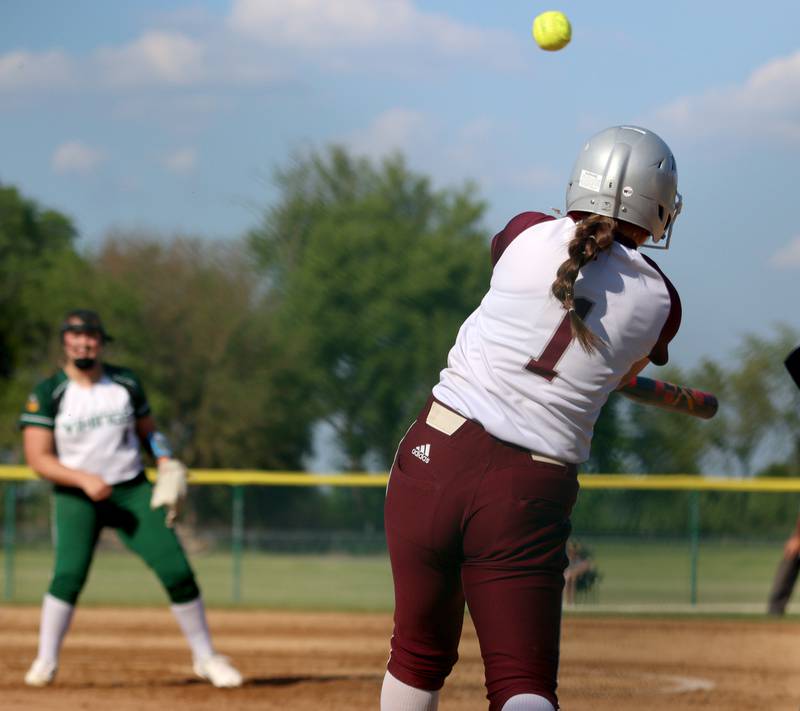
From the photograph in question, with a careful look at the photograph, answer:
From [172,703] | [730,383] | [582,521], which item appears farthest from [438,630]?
[730,383]

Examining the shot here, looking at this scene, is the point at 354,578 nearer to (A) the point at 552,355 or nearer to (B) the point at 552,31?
(B) the point at 552,31

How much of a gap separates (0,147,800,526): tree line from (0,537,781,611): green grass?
48.4ft

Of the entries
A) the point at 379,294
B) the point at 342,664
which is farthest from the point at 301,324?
the point at 342,664

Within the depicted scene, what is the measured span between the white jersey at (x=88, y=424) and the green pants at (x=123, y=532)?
0.39 feet

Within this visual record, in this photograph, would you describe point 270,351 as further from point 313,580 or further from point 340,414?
point 313,580

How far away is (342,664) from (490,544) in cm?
511

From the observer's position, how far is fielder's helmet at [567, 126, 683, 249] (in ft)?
9.97

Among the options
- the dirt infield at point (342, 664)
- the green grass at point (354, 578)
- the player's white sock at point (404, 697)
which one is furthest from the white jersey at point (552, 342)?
the green grass at point (354, 578)

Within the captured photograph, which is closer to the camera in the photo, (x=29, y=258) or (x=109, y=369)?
(x=109, y=369)

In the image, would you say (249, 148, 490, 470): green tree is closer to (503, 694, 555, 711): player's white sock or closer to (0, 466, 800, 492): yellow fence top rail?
(0, 466, 800, 492): yellow fence top rail

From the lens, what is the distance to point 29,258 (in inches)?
1695

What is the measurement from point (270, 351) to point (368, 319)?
3.05m

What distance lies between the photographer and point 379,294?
37.3 meters

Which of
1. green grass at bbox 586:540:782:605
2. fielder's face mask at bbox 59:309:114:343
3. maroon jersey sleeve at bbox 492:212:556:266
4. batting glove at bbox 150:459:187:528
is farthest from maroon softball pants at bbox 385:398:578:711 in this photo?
green grass at bbox 586:540:782:605
